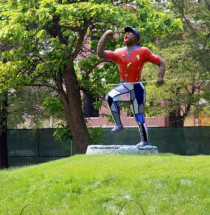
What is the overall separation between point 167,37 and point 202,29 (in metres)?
1.89

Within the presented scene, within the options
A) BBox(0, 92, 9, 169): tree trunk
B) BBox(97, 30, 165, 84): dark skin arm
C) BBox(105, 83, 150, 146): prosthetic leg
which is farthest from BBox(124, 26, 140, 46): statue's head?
BBox(0, 92, 9, 169): tree trunk

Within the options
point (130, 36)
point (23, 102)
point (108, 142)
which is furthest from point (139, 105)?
point (108, 142)

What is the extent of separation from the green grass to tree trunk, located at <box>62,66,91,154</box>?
5.62 metres

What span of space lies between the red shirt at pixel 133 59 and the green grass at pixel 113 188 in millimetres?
2383

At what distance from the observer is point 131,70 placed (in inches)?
469

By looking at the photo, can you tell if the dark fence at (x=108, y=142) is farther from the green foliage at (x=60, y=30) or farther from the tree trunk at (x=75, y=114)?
the tree trunk at (x=75, y=114)

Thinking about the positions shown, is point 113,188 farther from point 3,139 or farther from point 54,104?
point 3,139

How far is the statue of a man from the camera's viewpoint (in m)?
11.9

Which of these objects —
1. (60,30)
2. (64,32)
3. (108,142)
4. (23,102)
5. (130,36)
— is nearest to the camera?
(130,36)

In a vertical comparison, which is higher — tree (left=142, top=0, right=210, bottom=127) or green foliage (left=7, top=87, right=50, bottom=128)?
tree (left=142, top=0, right=210, bottom=127)

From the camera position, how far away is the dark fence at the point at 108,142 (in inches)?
899

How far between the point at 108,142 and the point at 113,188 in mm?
15034

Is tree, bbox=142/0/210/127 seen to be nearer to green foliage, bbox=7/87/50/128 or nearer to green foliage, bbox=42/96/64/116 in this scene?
green foliage, bbox=7/87/50/128

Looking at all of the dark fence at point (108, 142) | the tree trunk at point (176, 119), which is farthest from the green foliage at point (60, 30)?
the tree trunk at point (176, 119)
